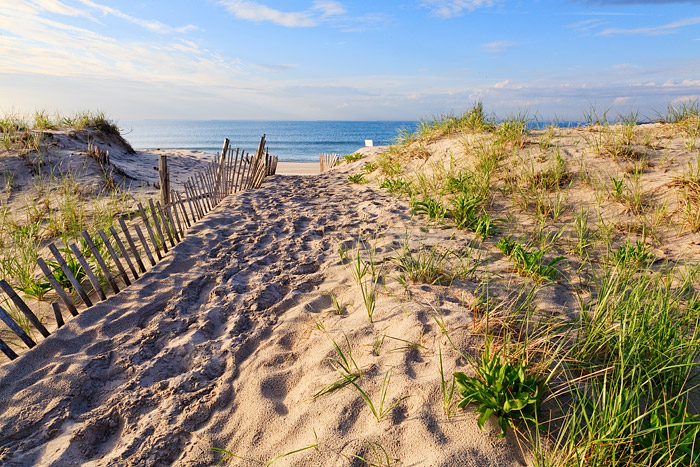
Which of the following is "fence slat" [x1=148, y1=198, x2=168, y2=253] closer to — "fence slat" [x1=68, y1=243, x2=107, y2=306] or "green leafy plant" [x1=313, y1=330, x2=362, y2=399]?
"fence slat" [x1=68, y1=243, x2=107, y2=306]

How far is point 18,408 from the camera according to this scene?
6.52ft

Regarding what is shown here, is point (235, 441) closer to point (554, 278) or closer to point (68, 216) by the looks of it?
point (554, 278)

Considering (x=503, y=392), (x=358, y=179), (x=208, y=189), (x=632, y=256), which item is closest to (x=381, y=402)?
(x=503, y=392)

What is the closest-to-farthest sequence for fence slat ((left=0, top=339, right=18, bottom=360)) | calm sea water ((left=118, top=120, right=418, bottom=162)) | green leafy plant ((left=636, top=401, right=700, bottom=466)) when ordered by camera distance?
1. green leafy plant ((left=636, top=401, right=700, bottom=466))
2. fence slat ((left=0, top=339, right=18, bottom=360))
3. calm sea water ((left=118, top=120, right=418, bottom=162))

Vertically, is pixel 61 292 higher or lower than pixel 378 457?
higher

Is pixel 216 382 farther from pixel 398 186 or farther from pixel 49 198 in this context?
pixel 49 198

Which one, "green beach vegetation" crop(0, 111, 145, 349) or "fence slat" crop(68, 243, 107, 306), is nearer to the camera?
"fence slat" crop(68, 243, 107, 306)

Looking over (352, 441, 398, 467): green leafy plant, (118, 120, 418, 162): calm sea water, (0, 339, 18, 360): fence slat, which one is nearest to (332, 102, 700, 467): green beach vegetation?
(352, 441, 398, 467): green leafy plant

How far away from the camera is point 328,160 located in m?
13.1

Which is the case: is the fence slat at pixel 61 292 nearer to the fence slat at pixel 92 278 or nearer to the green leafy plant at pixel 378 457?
the fence slat at pixel 92 278

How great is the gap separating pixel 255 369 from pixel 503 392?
138 cm

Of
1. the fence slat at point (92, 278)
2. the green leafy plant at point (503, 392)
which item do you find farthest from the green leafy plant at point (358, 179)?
the green leafy plant at point (503, 392)

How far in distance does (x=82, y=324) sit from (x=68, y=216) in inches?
109

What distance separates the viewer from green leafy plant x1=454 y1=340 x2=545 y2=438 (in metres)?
1.63
